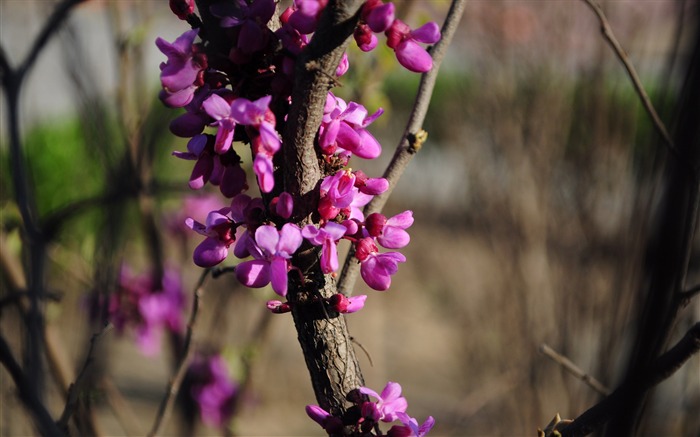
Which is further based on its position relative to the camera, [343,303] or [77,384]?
[77,384]

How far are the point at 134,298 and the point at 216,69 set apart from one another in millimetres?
1818

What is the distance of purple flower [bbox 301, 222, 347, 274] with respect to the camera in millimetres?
826

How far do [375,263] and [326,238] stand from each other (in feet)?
0.30

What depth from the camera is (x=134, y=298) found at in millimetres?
2516

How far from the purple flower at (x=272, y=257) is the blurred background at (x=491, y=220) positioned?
2.59 ft

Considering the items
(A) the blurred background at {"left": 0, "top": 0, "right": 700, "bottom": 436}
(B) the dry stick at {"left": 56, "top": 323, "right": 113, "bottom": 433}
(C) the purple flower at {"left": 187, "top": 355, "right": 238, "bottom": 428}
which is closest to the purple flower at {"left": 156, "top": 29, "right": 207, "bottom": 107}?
(B) the dry stick at {"left": 56, "top": 323, "right": 113, "bottom": 433}

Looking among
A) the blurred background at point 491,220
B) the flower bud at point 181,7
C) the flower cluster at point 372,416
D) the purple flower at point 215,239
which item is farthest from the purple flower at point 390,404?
the blurred background at point 491,220

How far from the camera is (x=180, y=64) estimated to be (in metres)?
0.82

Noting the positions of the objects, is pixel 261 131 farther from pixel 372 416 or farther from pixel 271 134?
pixel 372 416

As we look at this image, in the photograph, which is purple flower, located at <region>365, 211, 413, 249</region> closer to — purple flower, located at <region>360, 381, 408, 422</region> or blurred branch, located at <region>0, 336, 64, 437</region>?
purple flower, located at <region>360, 381, 408, 422</region>

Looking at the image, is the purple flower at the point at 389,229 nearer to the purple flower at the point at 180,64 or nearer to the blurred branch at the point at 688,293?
the purple flower at the point at 180,64

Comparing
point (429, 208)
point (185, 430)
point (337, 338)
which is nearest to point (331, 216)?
point (337, 338)

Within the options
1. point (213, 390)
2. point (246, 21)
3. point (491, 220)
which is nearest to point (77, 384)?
point (246, 21)

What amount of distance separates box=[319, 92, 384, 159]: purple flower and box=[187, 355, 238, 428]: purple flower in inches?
78.2
